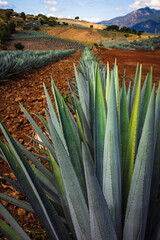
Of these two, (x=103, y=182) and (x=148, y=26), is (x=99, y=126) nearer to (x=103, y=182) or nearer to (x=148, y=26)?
(x=103, y=182)

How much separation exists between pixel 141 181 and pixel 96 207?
115 millimetres

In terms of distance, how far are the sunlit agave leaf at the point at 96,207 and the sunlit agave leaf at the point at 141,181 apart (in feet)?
0.23

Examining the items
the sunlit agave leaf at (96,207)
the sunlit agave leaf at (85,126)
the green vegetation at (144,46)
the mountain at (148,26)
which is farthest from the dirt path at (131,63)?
the mountain at (148,26)

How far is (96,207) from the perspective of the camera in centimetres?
34

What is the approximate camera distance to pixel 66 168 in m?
0.38

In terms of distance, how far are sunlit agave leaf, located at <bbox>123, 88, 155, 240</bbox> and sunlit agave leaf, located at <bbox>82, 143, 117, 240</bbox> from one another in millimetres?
71

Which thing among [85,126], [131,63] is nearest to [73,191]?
[85,126]

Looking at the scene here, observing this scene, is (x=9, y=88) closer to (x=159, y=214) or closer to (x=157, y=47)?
(x=159, y=214)

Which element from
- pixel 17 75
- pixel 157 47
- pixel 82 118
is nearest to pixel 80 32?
pixel 157 47

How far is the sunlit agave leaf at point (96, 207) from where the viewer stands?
32cm

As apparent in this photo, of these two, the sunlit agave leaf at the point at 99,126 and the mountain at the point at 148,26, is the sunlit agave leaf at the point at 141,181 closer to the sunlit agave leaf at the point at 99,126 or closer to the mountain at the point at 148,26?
the sunlit agave leaf at the point at 99,126

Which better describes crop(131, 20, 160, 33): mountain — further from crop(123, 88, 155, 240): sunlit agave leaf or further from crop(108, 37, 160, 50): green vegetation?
crop(123, 88, 155, 240): sunlit agave leaf

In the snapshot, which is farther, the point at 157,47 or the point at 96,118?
the point at 157,47

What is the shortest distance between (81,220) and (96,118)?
29 centimetres
